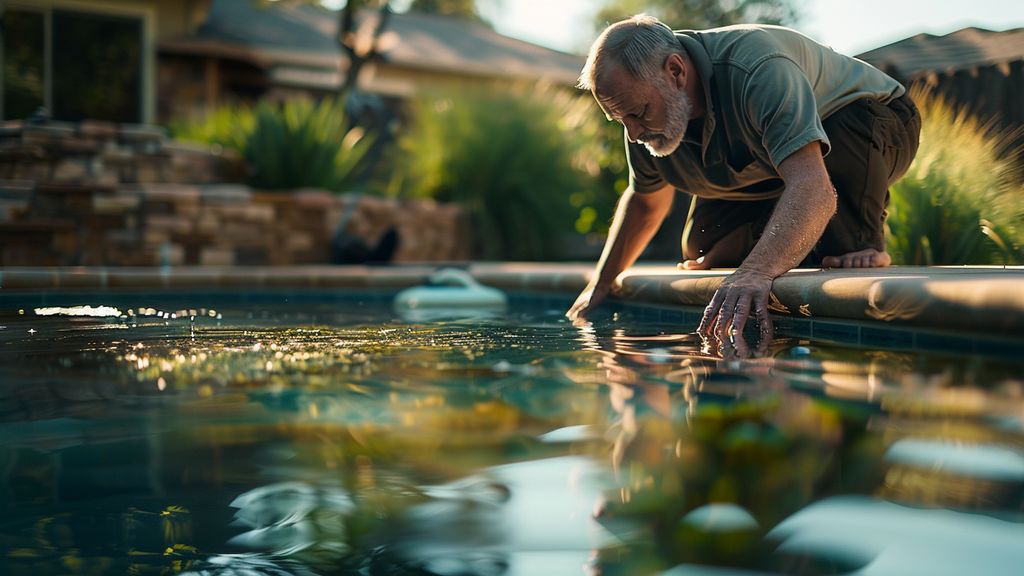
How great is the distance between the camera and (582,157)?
31.9ft

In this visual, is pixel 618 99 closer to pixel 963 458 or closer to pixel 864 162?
pixel 864 162

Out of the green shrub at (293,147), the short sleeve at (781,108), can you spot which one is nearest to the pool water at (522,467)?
the short sleeve at (781,108)

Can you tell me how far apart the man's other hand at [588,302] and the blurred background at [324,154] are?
150 cm

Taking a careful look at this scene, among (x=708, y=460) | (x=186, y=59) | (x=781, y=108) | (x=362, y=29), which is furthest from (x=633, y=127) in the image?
(x=362, y=29)

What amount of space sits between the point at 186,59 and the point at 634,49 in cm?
1254

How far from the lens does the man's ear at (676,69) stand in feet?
9.18

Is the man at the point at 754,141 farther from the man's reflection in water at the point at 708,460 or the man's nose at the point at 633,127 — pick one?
the man's reflection in water at the point at 708,460

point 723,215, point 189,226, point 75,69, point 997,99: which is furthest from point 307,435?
point 75,69

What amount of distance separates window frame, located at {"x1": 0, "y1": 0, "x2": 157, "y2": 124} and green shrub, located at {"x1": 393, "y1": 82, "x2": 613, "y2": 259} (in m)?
5.36

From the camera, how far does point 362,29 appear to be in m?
17.7

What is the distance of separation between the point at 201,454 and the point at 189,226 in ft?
20.0

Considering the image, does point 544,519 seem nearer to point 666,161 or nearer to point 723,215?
point 666,161

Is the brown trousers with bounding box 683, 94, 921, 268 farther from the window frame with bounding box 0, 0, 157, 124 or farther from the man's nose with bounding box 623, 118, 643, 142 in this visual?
the window frame with bounding box 0, 0, 157, 124

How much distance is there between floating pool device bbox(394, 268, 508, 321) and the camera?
4609mm
